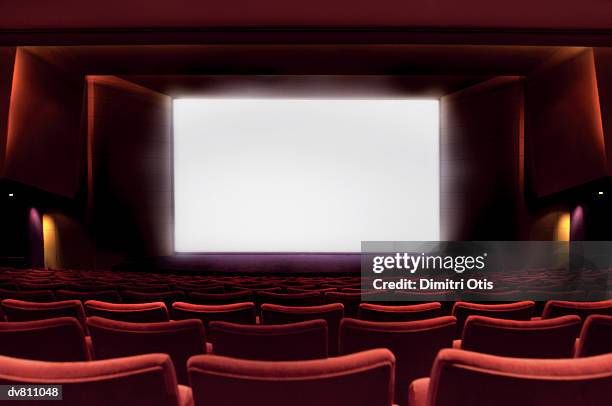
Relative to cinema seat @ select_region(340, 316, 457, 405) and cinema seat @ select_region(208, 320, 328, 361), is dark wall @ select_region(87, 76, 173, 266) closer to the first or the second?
cinema seat @ select_region(208, 320, 328, 361)

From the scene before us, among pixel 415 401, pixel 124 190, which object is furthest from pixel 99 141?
pixel 415 401

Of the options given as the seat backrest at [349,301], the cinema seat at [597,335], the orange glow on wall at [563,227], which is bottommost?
the seat backrest at [349,301]

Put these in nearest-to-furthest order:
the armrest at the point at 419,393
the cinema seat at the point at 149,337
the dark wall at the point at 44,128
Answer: the armrest at the point at 419,393, the cinema seat at the point at 149,337, the dark wall at the point at 44,128

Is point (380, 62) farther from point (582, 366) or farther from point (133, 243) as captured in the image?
point (582, 366)

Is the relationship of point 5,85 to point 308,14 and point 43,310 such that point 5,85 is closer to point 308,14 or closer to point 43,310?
point 308,14

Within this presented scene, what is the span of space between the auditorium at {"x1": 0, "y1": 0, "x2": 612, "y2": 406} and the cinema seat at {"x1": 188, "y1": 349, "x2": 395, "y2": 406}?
0.36m

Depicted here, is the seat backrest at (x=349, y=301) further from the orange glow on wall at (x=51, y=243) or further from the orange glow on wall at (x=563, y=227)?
the orange glow on wall at (x=51, y=243)

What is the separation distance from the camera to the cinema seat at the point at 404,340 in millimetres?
1767

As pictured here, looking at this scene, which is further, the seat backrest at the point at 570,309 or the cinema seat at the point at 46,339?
the seat backrest at the point at 570,309

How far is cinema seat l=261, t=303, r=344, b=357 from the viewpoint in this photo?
255 centimetres

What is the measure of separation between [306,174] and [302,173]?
12 cm

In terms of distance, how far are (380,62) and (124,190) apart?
24.8 feet

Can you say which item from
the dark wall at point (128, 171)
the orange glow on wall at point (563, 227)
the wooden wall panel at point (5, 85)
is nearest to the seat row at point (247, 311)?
the wooden wall panel at point (5, 85)

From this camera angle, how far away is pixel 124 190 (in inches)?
429
